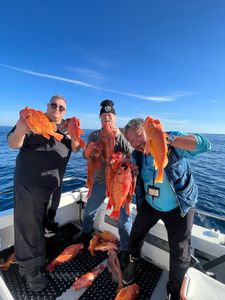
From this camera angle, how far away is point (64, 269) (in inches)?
133

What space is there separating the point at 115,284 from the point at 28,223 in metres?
1.59

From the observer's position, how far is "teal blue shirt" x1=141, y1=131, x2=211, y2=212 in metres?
2.21

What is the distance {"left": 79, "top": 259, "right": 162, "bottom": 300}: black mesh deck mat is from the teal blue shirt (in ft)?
4.28

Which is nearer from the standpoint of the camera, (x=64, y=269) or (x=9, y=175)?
(x=64, y=269)

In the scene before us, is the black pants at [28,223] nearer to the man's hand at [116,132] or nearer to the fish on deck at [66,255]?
the fish on deck at [66,255]

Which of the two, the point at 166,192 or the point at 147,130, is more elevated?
the point at 147,130

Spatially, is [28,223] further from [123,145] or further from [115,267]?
[123,145]

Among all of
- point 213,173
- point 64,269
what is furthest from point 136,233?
point 213,173

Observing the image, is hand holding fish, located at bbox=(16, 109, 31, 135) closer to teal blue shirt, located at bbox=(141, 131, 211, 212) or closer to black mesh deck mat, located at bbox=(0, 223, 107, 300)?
teal blue shirt, located at bbox=(141, 131, 211, 212)

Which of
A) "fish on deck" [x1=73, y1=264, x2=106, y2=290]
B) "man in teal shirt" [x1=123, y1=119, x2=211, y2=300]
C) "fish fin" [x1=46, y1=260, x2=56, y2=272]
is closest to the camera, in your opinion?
"man in teal shirt" [x1=123, y1=119, x2=211, y2=300]

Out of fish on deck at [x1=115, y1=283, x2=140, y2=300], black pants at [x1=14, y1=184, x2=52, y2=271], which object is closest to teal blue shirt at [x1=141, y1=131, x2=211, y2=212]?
fish on deck at [x1=115, y1=283, x2=140, y2=300]

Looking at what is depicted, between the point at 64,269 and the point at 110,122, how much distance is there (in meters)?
2.51

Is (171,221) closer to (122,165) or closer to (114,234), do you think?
(122,165)

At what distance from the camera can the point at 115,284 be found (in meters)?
3.10
